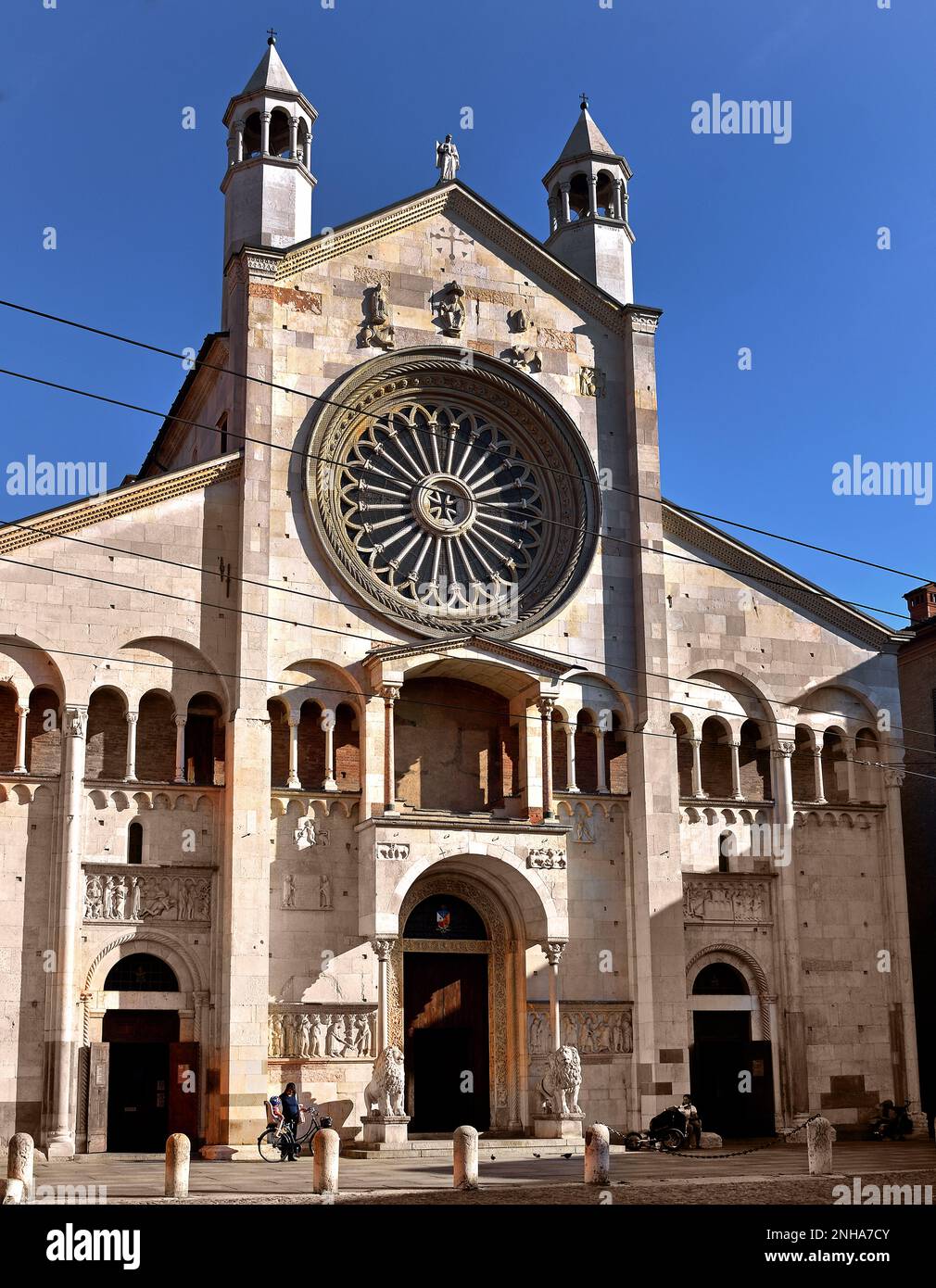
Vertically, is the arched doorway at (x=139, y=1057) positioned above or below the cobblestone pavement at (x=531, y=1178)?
above

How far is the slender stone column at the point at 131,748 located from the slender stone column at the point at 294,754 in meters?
3.00

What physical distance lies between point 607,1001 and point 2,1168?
1314 centimetres

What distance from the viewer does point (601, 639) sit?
34594mm

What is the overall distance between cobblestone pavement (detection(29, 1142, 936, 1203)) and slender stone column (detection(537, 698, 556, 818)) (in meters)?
7.00

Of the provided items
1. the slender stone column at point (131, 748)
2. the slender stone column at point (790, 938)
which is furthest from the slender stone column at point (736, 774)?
the slender stone column at point (131, 748)

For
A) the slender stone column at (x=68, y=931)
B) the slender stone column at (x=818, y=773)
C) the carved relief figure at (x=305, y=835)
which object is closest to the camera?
the slender stone column at (x=68, y=931)

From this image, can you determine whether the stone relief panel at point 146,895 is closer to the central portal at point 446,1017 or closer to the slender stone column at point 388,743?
the slender stone column at point 388,743

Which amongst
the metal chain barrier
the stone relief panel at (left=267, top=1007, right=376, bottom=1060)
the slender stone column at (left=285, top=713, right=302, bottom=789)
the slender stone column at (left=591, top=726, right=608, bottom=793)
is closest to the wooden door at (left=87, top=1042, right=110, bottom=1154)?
the stone relief panel at (left=267, top=1007, right=376, bottom=1060)

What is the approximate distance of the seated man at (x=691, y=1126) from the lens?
3034cm

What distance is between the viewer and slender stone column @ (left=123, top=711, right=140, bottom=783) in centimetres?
3027

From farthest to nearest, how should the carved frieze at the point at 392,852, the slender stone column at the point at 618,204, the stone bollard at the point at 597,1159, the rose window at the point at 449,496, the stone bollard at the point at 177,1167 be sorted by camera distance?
the slender stone column at the point at 618,204
the rose window at the point at 449,496
the carved frieze at the point at 392,852
the stone bollard at the point at 597,1159
the stone bollard at the point at 177,1167

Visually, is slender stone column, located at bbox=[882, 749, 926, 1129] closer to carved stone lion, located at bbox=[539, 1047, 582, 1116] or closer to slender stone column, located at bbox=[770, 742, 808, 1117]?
slender stone column, located at bbox=[770, 742, 808, 1117]
